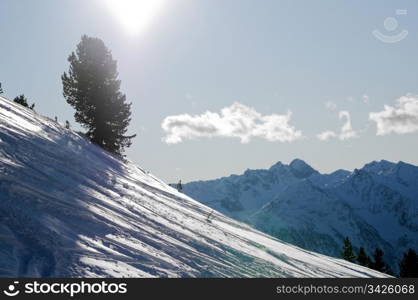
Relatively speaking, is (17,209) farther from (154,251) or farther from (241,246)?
(241,246)

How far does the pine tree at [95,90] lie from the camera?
114 ft

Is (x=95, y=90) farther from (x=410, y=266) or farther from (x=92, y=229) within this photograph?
(x=410, y=266)

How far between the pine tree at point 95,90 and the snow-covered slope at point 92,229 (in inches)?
581

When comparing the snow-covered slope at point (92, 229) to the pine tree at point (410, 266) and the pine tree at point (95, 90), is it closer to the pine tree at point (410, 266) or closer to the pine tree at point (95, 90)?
the pine tree at point (95, 90)

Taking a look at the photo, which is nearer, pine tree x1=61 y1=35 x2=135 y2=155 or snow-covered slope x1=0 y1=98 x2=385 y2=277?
snow-covered slope x1=0 y1=98 x2=385 y2=277

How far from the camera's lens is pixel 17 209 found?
997cm

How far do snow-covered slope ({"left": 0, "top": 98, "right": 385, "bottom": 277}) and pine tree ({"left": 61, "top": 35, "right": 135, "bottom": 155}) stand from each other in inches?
581

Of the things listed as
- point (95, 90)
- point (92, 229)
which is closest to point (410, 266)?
point (95, 90)

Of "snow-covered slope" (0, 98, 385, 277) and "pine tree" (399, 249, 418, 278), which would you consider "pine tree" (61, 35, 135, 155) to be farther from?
"pine tree" (399, 249, 418, 278)

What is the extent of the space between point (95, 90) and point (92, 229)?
26.0 metres

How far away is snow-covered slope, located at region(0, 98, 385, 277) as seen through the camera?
8.78 meters

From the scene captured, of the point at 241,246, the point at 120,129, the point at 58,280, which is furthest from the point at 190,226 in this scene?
the point at 120,129

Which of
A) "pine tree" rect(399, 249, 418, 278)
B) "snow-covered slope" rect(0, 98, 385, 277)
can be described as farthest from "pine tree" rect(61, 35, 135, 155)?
Answer: "pine tree" rect(399, 249, 418, 278)

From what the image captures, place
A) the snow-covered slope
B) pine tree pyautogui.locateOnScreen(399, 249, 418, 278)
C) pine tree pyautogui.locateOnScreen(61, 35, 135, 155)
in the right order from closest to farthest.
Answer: the snow-covered slope
pine tree pyautogui.locateOnScreen(61, 35, 135, 155)
pine tree pyautogui.locateOnScreen(399, 249, 418, 278)
